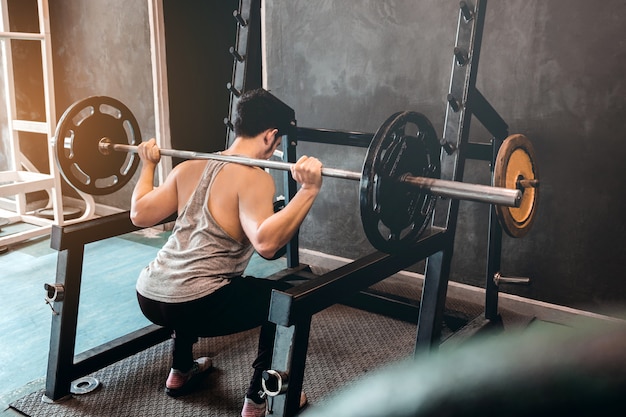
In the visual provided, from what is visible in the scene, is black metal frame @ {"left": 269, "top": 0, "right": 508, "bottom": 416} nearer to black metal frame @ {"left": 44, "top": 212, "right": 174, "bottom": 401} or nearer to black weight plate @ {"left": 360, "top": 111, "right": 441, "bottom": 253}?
black weight plate @ {"left": 360, "top": 111, "right": 441, "bottom": 253}

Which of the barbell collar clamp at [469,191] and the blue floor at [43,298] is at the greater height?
the barbell collar clamp at [469,191]

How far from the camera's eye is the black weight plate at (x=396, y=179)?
56.6 inches

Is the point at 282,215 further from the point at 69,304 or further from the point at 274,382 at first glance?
the point at 69,304

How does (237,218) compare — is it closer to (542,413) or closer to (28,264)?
(542,413)

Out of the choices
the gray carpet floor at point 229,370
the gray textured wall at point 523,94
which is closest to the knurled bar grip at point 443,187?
the gray carpet floor at point 229,370

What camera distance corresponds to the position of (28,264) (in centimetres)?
311

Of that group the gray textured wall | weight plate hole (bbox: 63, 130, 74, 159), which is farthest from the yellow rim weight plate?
weight plate hole (bbox: 63, 130, 74, 159)

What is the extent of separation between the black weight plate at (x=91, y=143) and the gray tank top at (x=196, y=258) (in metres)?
0.51

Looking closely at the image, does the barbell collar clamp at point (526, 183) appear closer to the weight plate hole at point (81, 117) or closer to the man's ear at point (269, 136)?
→ the man's ear at point (269, 136)

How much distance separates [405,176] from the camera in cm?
156

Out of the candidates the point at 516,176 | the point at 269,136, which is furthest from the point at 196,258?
the point at 516,176

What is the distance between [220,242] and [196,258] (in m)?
0.08

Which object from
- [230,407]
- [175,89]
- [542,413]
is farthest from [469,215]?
[175,89]

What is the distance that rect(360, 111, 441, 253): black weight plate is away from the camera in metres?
1.44
